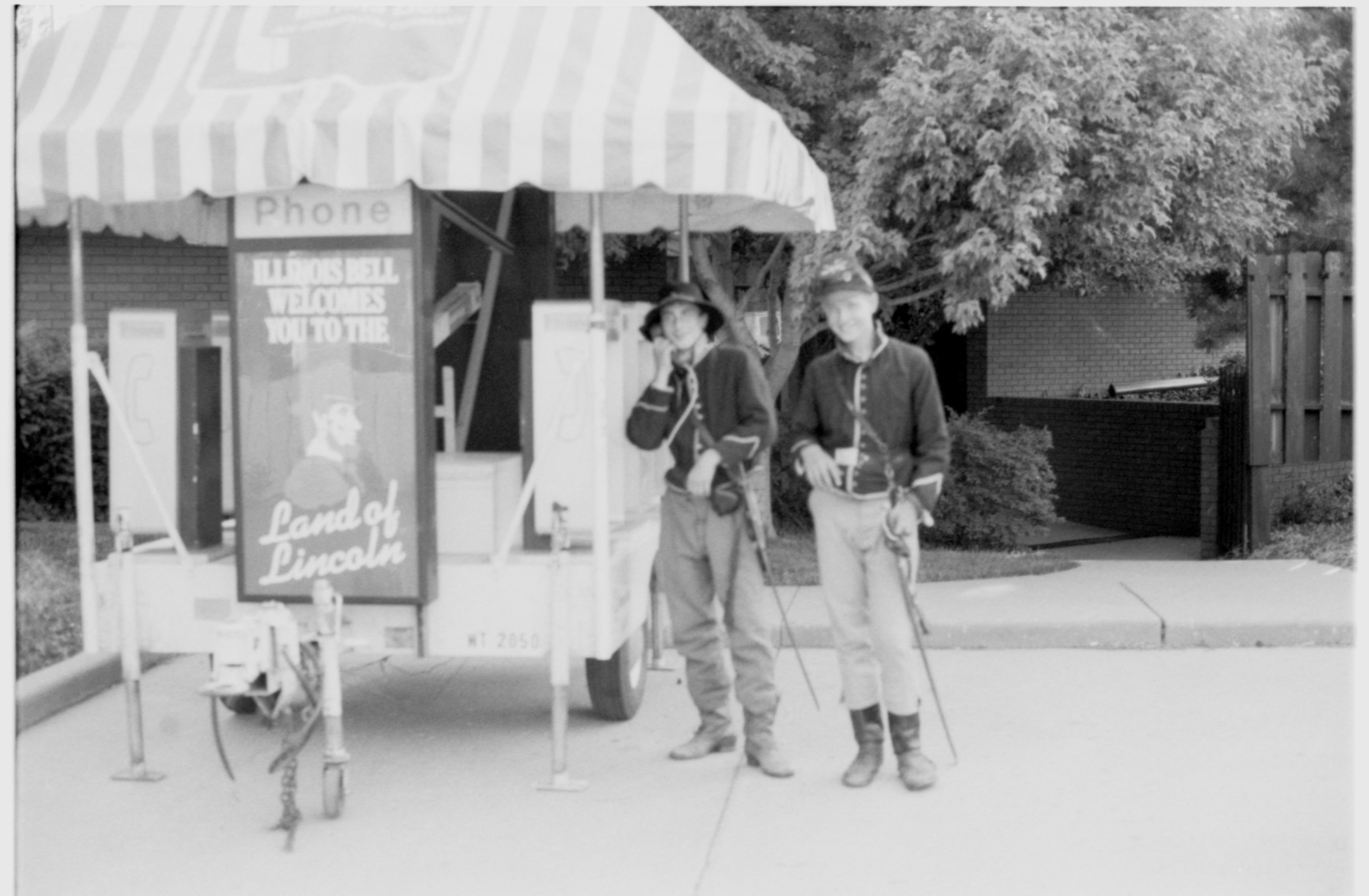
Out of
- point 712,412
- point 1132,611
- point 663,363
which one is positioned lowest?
point 1132,611

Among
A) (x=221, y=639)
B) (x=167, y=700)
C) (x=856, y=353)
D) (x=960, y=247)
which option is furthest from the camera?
(x=960, y=247)

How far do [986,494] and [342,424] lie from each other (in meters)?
7.62

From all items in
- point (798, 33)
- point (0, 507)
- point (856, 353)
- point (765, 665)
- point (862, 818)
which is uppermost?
point (798, 33)

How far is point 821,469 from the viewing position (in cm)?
529

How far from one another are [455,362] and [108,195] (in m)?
2.53

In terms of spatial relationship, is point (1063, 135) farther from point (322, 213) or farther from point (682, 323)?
point (322, 213)

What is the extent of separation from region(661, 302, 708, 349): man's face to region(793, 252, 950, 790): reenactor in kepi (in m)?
0.48

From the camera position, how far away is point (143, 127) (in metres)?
4.97

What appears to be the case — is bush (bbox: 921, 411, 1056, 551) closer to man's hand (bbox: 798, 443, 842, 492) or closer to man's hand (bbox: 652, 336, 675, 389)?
man's hand (bbox: 652, 336, 675, 389)

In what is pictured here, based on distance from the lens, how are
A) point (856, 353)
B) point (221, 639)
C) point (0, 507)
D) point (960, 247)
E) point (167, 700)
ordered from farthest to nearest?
point (960, 247) → point (167, 700) → point (856, 353) → point (221, 639) → point (0, 507)

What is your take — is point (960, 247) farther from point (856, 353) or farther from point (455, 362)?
point (856, 353)

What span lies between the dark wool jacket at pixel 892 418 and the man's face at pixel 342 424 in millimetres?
1608

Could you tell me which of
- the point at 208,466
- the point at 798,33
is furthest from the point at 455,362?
the point at 798,33

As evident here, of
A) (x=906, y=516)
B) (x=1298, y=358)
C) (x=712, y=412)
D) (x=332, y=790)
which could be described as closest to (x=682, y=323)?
(x=712, y=412)
